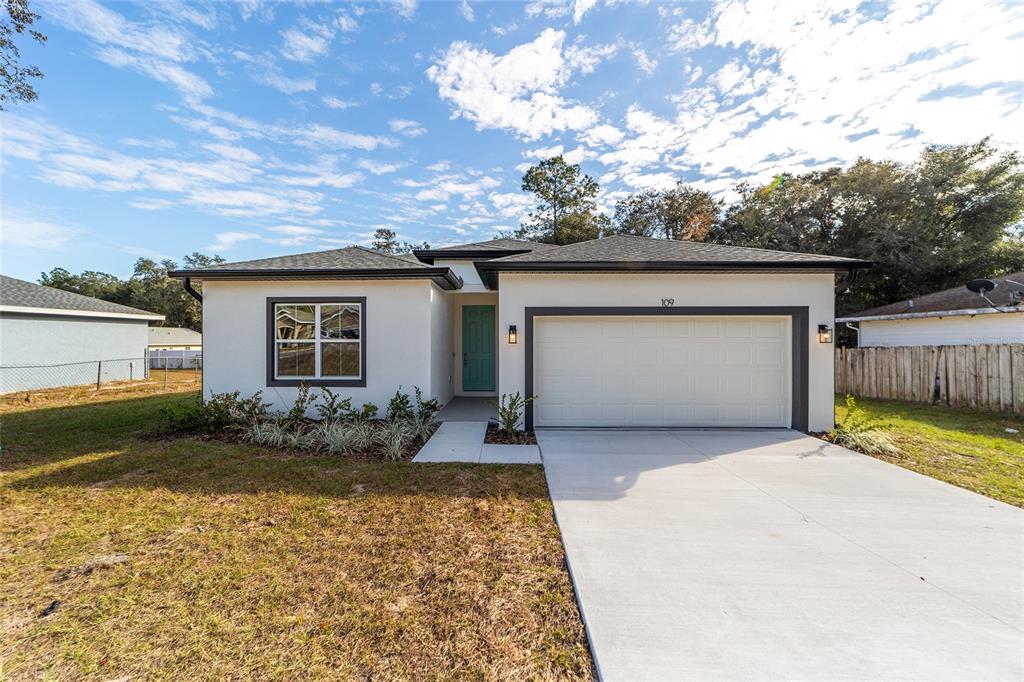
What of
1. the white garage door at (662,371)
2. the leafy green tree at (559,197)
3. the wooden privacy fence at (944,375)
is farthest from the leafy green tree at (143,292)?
the wooden privacy fence at (944,375)

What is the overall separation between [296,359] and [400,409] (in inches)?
99.7

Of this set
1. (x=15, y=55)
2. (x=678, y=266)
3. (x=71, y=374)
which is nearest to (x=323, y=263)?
(x=15, y=55)

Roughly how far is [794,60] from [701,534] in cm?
967

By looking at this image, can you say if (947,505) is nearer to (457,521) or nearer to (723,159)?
(457,521)

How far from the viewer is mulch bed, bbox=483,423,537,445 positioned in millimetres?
6367

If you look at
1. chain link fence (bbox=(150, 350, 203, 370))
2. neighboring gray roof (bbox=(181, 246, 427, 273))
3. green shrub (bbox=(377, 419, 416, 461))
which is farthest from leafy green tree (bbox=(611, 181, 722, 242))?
chain link fence (bbox=(150, 350, 203, 370))

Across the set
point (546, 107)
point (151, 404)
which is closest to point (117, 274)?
point (151, 404)

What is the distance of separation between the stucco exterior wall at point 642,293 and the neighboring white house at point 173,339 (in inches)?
1152

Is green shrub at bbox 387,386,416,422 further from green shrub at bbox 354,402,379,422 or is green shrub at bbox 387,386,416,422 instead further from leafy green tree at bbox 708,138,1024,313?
leafy green tree at bbox 708,138,1024,313

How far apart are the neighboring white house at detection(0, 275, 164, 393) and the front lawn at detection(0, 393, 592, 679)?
1235cm

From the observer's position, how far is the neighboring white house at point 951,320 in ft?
34.7

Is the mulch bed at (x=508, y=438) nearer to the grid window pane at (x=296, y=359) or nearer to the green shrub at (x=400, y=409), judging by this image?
the green shrub at (x=400, y=409)

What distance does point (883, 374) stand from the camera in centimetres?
1112

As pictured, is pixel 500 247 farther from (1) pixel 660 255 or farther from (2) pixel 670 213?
(2) pixel 670 213
